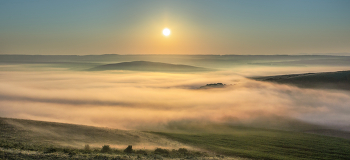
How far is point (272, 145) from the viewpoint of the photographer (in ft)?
104

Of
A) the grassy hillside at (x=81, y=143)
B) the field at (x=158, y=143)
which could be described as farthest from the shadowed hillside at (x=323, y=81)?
the grassy hillside at (x=81, y=143)

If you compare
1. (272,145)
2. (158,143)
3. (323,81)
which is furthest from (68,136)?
(323,81)

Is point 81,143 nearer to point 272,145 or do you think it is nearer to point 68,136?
point 68,136

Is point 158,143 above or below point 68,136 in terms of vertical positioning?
below

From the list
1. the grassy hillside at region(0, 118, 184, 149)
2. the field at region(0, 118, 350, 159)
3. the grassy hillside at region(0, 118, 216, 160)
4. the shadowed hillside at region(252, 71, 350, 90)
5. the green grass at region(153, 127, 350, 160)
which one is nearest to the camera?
the grassy hillside at region(0, 118, 216, 160)

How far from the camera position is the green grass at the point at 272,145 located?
90.4 ft

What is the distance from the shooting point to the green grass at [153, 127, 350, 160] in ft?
90.4

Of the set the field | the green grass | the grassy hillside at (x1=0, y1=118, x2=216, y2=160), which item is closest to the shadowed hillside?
the green grass

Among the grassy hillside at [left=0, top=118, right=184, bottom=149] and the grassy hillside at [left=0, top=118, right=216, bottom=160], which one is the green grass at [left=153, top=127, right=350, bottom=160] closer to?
the grassy hillside at [left=0, top=118, right=216, bottom=160]

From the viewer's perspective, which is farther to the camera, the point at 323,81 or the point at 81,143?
the point at 323,81

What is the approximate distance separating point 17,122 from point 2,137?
5489 millimetres

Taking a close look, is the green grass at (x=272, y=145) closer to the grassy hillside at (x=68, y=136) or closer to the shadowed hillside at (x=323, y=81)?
the grassy hillside at (x=68, y=136)

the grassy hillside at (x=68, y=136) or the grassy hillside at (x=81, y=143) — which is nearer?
the grassy hillside at (x=81, y=143)

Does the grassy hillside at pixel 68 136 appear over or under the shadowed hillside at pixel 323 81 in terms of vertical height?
under
